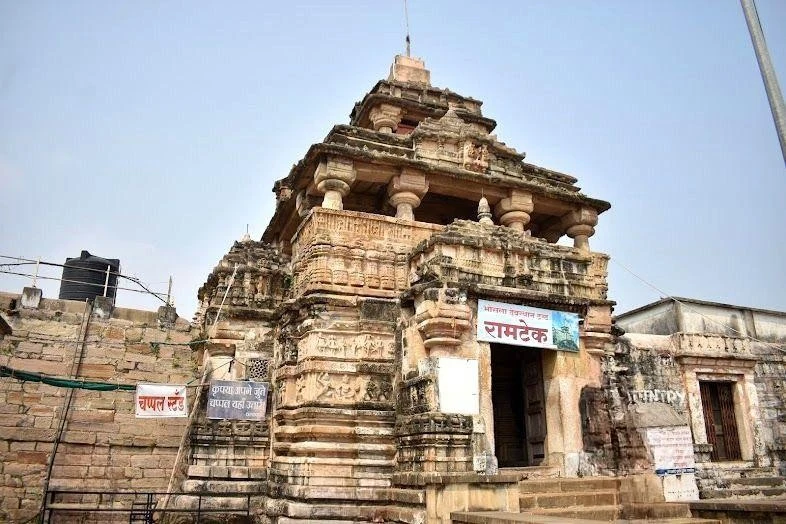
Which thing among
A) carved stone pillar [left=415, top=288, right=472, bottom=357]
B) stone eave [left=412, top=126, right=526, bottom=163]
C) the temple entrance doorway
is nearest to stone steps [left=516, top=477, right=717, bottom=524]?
the temple entrance doorway

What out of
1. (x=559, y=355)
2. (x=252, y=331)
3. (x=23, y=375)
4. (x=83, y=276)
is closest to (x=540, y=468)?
(x=559, y=355)

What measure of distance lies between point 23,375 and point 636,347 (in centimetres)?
1284

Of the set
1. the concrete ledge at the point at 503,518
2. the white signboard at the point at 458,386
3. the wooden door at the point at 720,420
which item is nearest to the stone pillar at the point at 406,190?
the white signboard at the point at 458,386

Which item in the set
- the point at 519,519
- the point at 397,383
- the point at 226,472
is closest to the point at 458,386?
the point at 397,383

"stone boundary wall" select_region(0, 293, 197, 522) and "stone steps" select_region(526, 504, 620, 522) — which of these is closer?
"stone steps" select_region(526, 504, 620, 522)

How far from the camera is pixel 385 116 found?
18.1m

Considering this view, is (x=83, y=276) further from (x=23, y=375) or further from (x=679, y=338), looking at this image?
(x=679, y=338)

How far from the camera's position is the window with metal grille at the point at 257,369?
12.6 metres

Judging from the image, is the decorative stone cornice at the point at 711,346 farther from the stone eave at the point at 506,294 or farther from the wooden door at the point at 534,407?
the wooden door at the point at 534,407

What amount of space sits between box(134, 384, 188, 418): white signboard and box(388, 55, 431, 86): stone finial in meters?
12.3

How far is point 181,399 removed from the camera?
454 inches

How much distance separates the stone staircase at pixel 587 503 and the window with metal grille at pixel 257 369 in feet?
18.7

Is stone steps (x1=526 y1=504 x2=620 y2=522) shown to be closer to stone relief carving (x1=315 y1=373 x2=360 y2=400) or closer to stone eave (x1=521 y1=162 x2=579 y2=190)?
stone relief carving (x1=315 y1=373 x2=360 y2=400)

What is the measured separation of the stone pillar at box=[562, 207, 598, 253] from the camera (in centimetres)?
1498
